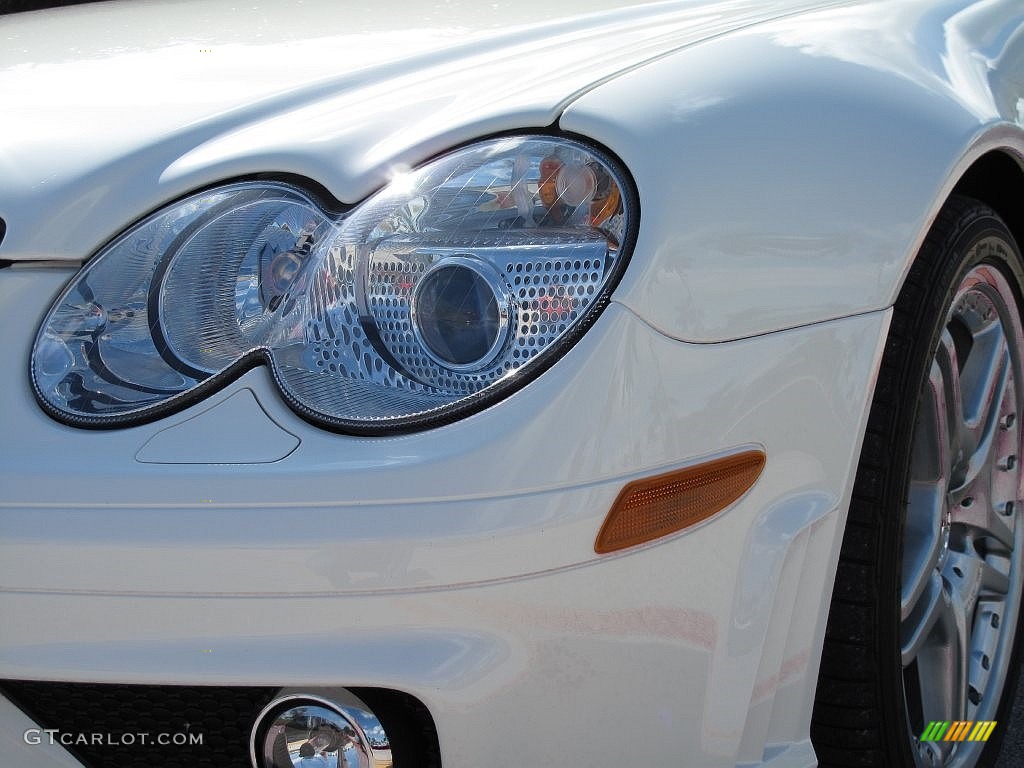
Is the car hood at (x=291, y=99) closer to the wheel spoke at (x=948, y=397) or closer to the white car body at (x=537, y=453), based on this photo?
the white car body at (x=537, y=453)

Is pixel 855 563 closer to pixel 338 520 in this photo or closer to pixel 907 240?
pixel 907 240

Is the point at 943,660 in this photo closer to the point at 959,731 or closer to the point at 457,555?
the point at 959,731

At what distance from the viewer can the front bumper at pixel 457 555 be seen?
1.23m

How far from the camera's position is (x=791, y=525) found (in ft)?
4.45

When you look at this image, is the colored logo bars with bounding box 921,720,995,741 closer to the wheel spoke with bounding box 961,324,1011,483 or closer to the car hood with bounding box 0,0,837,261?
the wheel spoke with bounding box 961,324,1011,483

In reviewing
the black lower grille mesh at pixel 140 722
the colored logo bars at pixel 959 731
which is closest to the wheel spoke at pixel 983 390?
the colored logo bars at pixel 959 731

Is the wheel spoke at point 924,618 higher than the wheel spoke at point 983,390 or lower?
lower

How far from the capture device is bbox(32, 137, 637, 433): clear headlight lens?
1310mm

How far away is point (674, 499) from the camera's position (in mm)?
1284

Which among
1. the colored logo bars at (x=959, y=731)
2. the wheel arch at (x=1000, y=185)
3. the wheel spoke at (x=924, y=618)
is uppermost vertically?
the wheel arch at (x=1000, y=185)

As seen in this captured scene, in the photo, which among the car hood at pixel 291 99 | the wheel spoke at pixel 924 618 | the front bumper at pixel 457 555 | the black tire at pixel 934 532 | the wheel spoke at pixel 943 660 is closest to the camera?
the front bumper at pixel 457 555

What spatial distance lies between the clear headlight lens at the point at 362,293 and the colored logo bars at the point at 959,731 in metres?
0.99

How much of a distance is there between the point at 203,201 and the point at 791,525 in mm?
765

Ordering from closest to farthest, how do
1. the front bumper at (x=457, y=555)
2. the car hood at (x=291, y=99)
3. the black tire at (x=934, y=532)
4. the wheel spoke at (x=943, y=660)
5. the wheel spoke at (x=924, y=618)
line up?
the front bumper at (x=457, y=555)
the car hood at (x=291, y=99)
the black tire at (x=934, y=532)
the wheel spoke at (x=924, y=618)
the wheel spoke at (x=943, y=660)
